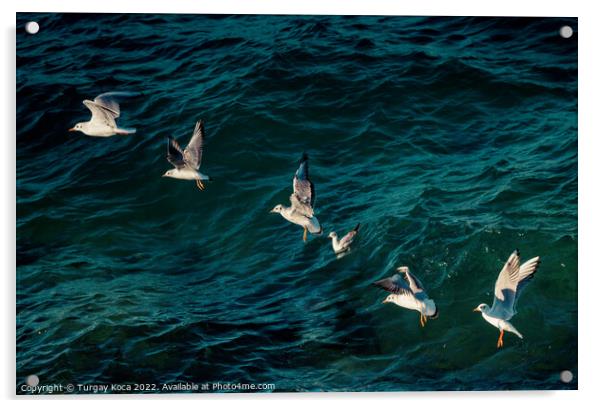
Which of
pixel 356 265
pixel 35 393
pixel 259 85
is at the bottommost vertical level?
pixel 35 393

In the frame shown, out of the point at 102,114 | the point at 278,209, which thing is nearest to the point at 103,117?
the point at 102,114

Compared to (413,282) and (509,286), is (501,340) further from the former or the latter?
(413,282)

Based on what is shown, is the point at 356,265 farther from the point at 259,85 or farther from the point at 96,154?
the point at 96,154

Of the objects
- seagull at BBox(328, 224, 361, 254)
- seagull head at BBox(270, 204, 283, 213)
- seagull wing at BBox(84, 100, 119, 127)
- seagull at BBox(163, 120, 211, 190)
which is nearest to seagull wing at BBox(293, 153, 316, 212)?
seagull head at BBox(270, 204, 283, 213)

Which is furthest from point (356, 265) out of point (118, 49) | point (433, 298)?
point (118, 49)

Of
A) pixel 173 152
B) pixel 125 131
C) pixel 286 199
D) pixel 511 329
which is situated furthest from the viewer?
pixel 286 199

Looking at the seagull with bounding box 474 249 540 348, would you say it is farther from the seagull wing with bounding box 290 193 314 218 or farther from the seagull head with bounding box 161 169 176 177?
the seagull head with bounding box 161 169 176 177
